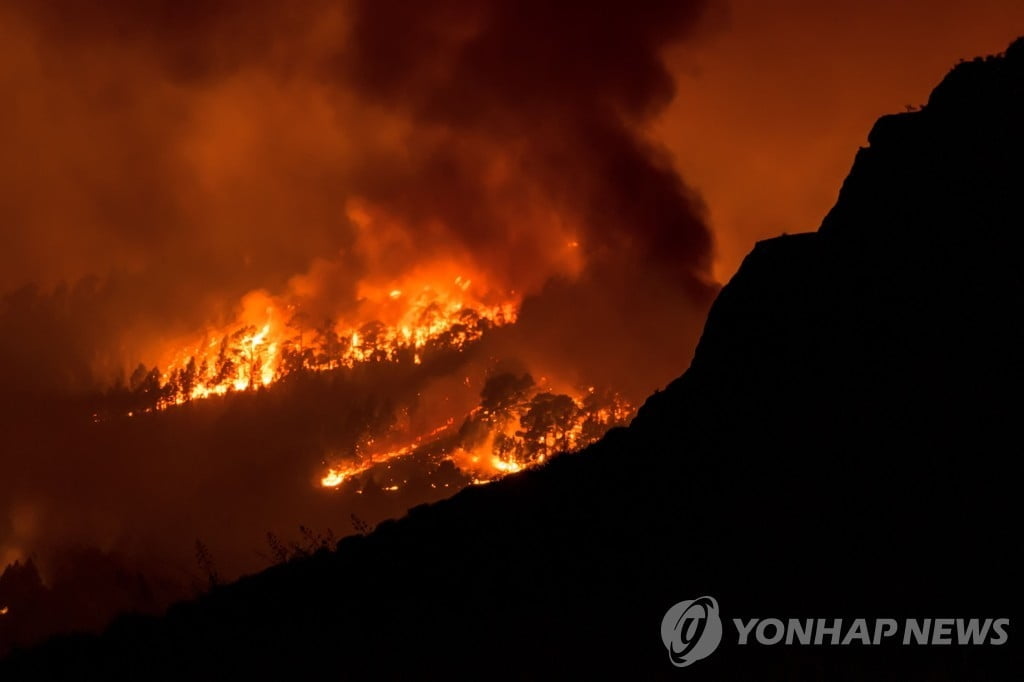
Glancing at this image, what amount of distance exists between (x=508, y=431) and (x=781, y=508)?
90652 millimetres

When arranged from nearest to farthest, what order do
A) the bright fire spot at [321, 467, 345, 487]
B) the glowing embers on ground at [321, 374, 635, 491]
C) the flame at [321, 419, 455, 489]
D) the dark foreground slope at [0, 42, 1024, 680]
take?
the dark foreground slope at [0, 42, 1024, 680] < the glowing embers on ground at [321, 374, 635, 491] < the flame at [321, 419, 455, 489] < the bright fire spot at [321, 467, 345, 487]

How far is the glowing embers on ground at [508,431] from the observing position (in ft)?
310

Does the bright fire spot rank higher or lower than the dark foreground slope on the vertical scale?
higher

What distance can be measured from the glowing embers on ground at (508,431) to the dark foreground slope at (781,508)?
71.5 metres

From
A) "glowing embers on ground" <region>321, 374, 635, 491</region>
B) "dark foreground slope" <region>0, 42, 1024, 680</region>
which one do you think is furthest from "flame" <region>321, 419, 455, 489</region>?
"dark foreground slope" <region>0, 42, 1024, 680</region>

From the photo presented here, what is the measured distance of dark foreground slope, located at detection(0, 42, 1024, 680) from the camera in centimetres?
1146

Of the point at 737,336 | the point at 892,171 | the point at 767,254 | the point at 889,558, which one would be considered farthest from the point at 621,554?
the point at 892,171

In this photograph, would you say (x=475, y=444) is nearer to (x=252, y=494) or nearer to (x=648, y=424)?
(x=252, y=494)

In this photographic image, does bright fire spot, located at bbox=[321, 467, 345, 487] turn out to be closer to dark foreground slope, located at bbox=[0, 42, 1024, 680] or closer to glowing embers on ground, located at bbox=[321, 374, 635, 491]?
glowing embers on ground, located at bbox=[321, 374, 635, 491]

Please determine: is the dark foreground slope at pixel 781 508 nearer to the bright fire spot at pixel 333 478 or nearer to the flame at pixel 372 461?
the flame at pixel 372 461

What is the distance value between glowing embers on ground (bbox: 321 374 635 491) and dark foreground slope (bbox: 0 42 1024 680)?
7151 centimetres

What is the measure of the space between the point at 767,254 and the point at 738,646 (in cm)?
1019

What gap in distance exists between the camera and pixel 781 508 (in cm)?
1329

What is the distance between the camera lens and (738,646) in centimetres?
1098
